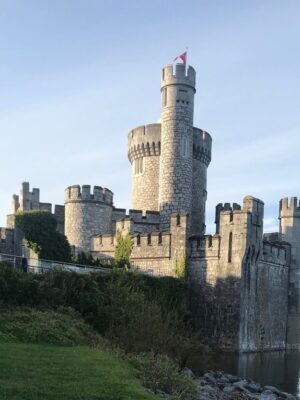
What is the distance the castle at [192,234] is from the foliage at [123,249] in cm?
33

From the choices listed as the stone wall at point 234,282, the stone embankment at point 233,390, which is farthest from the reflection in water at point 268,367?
the stone embankment at point 233,390

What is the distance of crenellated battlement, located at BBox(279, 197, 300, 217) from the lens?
39750mm

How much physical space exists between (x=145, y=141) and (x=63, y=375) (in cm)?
3199

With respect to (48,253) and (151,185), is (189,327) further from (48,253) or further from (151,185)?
(151,185)

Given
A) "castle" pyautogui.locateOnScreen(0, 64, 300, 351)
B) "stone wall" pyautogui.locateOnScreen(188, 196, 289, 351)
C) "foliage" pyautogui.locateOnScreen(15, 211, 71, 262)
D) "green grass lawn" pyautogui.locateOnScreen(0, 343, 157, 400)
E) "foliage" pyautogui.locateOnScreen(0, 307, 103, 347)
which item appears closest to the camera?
"green grass lawn" pyautogui.locateOnScreen(0, 343, 157, 400)

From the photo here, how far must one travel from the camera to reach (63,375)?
37.0ft

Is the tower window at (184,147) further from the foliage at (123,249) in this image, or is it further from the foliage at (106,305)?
the foliage at (106,305)

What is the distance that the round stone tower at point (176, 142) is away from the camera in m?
38.3

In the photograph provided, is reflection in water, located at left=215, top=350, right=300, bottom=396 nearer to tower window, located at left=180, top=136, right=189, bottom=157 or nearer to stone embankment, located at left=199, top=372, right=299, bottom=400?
stone embankment, located at left=199, top=372, right=299, bottom=400

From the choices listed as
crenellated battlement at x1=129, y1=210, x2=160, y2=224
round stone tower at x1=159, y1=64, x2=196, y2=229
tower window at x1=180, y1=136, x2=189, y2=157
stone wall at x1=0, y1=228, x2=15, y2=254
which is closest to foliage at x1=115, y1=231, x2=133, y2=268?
crenellated battlement at x1=129, y1=210, x2=160, y2=224

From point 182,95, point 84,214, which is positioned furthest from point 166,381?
point 182,95

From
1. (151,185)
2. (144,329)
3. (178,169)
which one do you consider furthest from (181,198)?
(144,329)

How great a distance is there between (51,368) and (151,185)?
3103cm

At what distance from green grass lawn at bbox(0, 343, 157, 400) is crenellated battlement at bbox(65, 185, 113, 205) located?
80.7 ft
